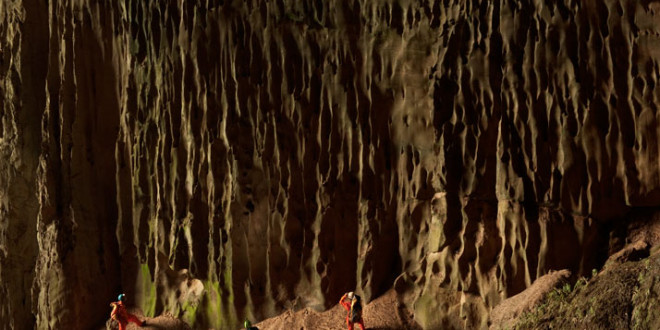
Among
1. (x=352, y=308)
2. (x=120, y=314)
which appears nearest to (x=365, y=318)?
(x=352, y=308)

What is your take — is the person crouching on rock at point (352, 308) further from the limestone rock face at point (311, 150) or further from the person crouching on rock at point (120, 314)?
the person crouching on rock at point (120, 314)

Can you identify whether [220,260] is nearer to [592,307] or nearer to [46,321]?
[46,321]

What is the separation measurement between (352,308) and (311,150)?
2.02 meters

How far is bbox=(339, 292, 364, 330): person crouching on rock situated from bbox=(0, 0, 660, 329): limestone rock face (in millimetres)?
597

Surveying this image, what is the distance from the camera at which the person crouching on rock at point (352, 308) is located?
789cm

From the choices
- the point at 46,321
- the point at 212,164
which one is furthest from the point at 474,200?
the point at 46,321

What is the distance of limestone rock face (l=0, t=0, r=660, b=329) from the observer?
7.45 metres

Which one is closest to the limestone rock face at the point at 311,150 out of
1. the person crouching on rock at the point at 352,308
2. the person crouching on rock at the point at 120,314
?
the person crouching on rock at the point at 352,308

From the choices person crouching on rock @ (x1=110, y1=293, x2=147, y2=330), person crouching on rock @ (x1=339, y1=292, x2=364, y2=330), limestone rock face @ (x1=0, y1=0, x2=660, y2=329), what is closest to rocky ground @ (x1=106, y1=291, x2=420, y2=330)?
limestone rock face @ (x1=0, y1=0, x2=660, y2=329)

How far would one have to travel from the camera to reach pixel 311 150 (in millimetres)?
8711

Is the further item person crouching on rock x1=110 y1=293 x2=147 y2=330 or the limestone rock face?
person crouching on rock x1=110 y1=293 x2=147 y2=330

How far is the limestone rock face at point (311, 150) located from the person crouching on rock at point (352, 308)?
60 centimetres

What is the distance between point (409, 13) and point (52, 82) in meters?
5.50

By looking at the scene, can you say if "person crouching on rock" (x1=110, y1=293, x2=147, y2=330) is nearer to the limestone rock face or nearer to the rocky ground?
the limestone rock face
